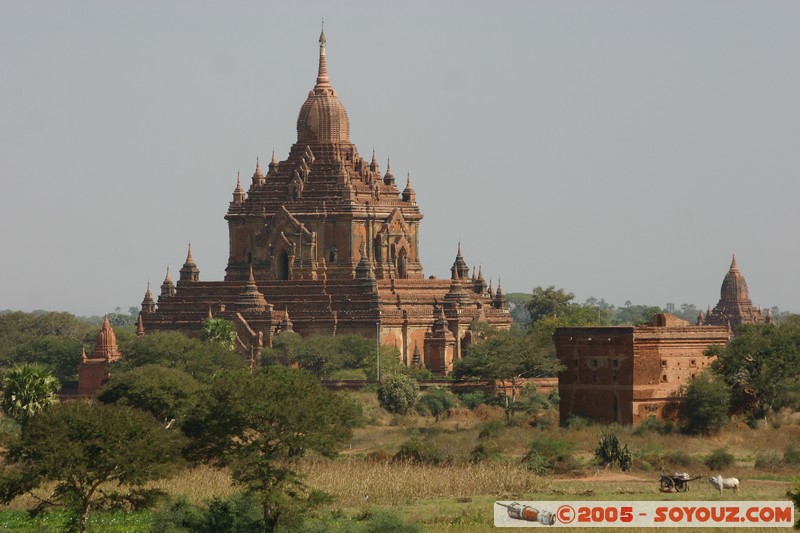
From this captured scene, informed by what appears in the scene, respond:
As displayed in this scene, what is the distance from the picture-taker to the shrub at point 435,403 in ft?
311

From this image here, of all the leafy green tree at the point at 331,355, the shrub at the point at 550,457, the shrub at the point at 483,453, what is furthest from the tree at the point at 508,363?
the shrub at the point at 550,457

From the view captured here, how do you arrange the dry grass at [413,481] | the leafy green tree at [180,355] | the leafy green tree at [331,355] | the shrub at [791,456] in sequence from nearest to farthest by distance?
the dry grass at [413,481] → the shrub at [791,456] → the leafy green tree at [180,355] → the leafy green tree at [331,355]

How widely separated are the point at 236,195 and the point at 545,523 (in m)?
62.4

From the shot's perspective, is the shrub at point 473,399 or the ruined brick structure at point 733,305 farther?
the ruined brick structure at point 733,305

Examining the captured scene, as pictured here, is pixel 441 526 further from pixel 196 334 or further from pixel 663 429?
pixel 196 334

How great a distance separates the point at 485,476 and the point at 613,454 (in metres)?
5.16

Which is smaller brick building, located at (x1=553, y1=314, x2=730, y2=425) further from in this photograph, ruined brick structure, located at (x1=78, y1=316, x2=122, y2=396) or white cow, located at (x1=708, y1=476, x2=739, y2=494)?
ruined brick structure, located at (x1=78, y1=316, x2=122, y2=396)

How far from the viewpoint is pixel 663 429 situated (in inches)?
3113

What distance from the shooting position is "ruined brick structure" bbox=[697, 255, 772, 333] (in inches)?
6619

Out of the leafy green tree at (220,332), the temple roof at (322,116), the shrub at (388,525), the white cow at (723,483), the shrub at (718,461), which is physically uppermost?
the temple roof at (322,116)

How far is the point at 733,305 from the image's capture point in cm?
17062

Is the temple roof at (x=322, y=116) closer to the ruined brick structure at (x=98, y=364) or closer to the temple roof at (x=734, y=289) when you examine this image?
the ruined brick structure at (x=98, y=364)

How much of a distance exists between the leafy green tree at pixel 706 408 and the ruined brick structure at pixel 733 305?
283 feet

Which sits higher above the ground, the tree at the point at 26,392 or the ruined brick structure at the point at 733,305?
the ruined brick structure at the point at 733,305
